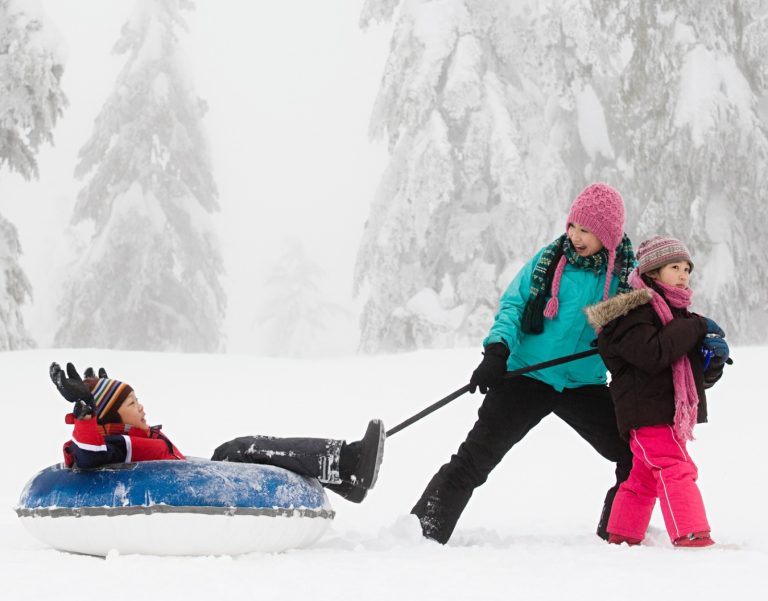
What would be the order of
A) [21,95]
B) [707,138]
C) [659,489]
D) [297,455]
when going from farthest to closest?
[707,138] < [21,95] < [297,455] < [659,489]

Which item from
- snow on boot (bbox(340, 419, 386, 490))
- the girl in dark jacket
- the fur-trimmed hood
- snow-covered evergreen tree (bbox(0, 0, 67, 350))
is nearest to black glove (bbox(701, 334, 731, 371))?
the girl in dark jacket

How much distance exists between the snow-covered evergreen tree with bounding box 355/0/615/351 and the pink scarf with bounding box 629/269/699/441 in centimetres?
1240

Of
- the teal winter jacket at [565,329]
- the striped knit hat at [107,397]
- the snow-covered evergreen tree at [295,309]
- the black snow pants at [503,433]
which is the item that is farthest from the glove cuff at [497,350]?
the snow-covered evergreen tree at [295,309]

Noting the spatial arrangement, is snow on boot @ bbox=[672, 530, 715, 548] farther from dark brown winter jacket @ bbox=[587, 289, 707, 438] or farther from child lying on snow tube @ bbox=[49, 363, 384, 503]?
child lying on snow tube @ bbox=[49, 363, 384, 503]

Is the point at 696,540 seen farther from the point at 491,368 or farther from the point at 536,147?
the point at 536,147

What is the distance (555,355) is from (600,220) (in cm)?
67

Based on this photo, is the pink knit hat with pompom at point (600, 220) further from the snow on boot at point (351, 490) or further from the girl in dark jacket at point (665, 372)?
the snow on boot at point (351, 490)

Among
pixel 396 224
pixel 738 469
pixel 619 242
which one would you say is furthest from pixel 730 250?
pixel 619 242

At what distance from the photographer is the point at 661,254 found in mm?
4410

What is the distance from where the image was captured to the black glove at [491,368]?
174 inches

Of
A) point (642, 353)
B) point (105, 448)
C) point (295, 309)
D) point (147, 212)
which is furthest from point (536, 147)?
point (295, 309)

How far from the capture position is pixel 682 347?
4.14m

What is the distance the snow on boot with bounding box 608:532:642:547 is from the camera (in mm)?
4500

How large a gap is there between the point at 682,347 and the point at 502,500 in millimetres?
3163
